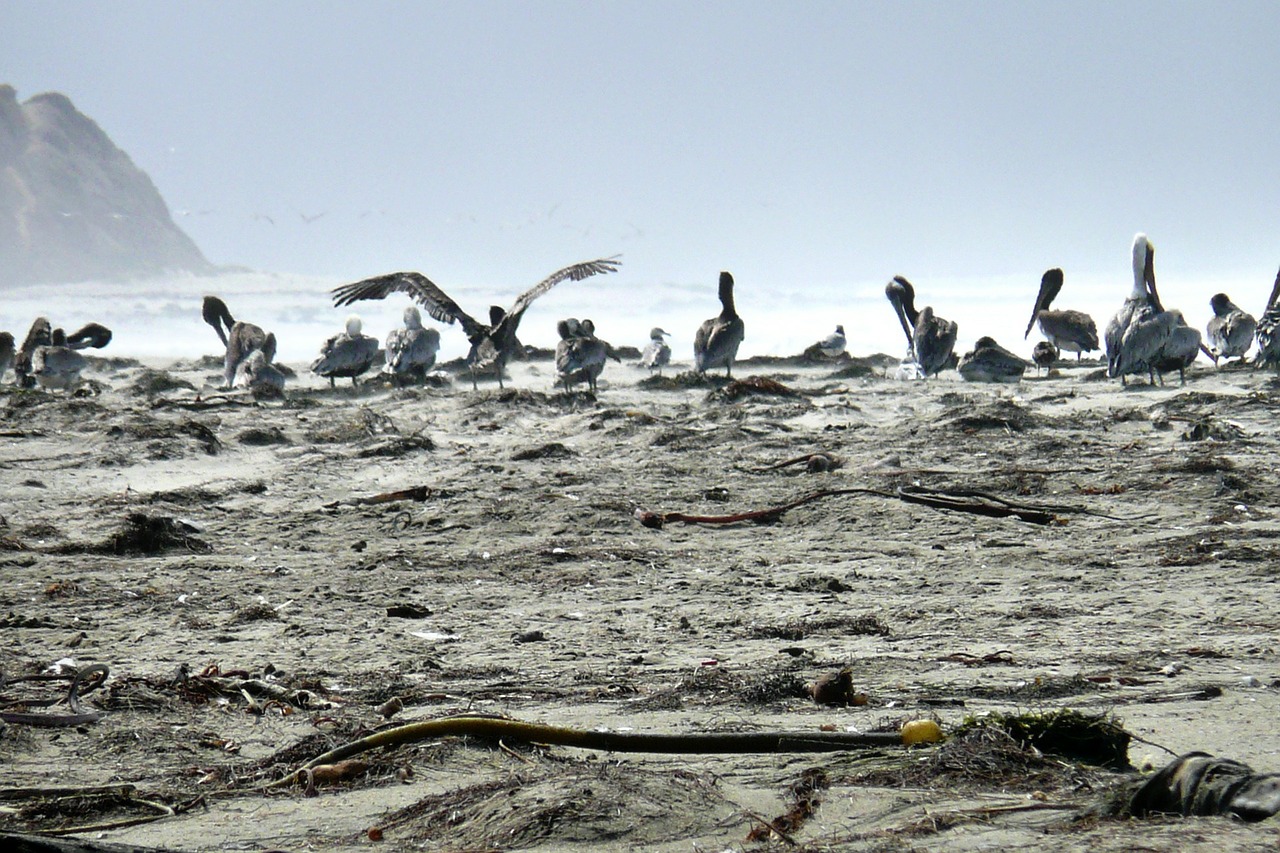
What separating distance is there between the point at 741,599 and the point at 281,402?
1115 cm

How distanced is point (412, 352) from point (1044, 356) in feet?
30.9

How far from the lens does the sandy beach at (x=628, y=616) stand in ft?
9.61

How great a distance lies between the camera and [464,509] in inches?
319

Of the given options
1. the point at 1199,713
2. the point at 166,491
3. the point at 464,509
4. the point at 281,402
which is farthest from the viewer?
the point at 281,402

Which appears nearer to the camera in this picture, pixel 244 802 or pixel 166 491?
pixel 244 802

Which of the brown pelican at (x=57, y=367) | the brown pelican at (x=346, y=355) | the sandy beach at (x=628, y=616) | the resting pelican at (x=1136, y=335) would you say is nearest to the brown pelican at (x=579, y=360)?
the brown pelican at (x=346, y=355)

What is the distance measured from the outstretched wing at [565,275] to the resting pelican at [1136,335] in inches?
252

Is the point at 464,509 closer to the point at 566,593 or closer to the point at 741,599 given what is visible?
the point at 566,593

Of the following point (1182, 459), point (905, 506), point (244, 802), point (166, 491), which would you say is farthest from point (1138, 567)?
point (166, 491)

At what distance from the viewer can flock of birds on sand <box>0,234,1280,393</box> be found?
15.4 metres

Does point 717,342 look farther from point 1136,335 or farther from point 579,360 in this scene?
point 1136,335

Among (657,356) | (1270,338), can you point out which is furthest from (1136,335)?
(657,356)

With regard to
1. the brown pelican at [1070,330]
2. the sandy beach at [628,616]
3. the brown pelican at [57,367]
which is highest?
the brown pelican at [1070,330]

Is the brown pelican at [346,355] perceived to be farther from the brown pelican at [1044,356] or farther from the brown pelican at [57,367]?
the brown pelican at [1044,356]
